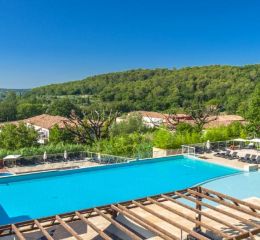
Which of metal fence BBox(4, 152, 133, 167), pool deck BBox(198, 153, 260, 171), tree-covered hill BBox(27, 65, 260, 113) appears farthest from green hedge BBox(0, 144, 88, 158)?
tree-covered hill BBox(27, 65, 260, 113)

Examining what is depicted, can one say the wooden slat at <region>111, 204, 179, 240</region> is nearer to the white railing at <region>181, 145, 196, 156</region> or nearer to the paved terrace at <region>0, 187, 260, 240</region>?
the paved terrace at <region>0, 187, 260, 240</region>

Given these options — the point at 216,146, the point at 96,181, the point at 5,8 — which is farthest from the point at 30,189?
the point at 5,8

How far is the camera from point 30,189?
39.9 feet

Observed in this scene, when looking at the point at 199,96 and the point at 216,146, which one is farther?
the point at 199,96

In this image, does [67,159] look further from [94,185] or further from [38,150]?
[94,185]

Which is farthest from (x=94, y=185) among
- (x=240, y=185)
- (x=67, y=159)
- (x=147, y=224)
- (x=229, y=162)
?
(x=147, y=224)

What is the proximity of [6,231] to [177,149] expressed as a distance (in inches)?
523

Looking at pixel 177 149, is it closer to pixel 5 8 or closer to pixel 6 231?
pixel 6 231

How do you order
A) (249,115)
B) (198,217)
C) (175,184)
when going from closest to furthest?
(198,217)
(175,184)
(249,115)

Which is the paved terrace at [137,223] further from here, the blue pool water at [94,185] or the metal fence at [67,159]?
the metal fence at [67,159]

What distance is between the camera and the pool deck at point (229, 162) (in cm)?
1405

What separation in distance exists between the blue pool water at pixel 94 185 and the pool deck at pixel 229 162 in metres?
0.30

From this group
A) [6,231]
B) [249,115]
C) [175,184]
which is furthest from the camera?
[249,115]

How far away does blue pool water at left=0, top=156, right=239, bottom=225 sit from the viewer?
10.4 m
